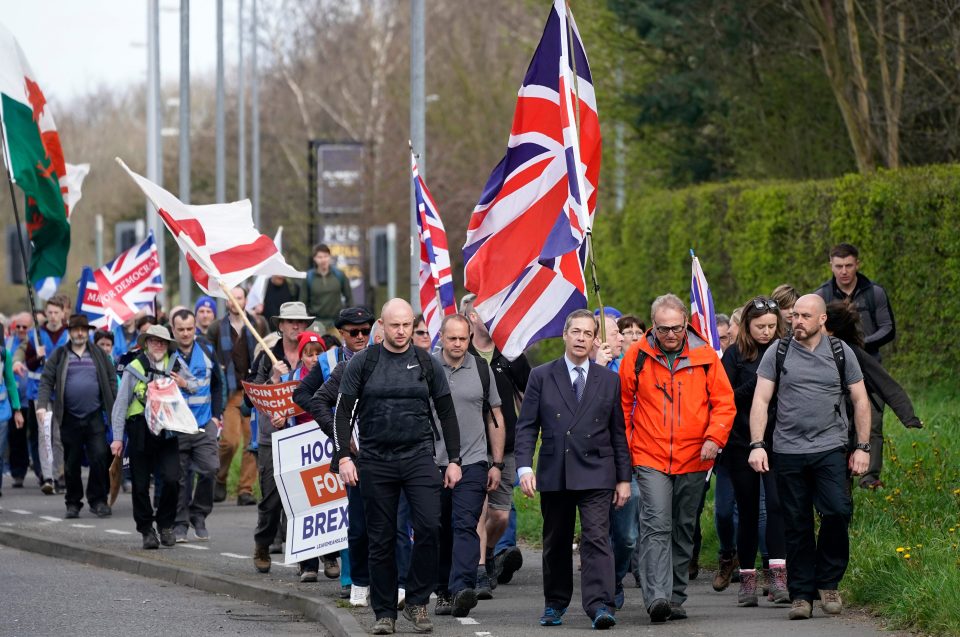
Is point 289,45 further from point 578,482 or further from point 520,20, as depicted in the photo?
point 578,482

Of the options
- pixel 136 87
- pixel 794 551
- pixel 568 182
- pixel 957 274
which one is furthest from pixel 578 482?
pixel 136 87

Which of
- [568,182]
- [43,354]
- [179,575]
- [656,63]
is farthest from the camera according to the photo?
[656,63]

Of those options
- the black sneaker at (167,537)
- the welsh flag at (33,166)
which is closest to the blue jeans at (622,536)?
the black sneaker at (167,537)

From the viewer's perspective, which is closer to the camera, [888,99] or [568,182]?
[568,182]

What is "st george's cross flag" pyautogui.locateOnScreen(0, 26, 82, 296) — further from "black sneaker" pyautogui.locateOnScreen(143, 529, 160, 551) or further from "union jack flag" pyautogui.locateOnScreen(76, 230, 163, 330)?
"union jack flag" pyautogui.locateOnScreen(76, 230, 163, 330)

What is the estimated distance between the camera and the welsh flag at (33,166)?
58.2 feet

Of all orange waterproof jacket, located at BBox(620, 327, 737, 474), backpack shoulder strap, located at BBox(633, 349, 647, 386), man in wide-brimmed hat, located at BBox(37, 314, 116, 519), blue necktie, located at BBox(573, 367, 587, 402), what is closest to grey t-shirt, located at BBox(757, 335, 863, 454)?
orange waterproof jacket, located at BBox(620, 327, 737, 474)

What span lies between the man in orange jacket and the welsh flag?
328 inches

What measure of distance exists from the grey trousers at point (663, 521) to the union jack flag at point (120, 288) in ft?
39.8

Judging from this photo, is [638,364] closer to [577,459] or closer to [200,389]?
[577,459]

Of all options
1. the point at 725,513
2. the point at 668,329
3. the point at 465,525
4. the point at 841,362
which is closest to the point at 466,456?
the point at 465,525

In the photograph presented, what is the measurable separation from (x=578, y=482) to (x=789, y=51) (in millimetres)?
16465

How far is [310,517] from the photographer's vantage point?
42.1 feet

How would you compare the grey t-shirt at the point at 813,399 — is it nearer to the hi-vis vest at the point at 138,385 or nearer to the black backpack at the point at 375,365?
the black backpack at the point at 375,365
